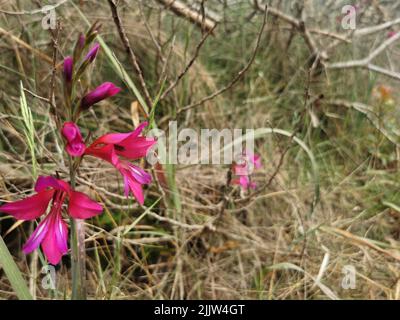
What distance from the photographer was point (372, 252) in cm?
157

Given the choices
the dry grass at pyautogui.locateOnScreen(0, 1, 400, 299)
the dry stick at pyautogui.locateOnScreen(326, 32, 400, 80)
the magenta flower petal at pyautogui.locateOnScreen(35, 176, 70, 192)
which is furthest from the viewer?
the dry stick at pyautogui.locateOnScreen(326, 32, 400, 80)

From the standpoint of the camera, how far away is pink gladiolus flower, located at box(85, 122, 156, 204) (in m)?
0.76

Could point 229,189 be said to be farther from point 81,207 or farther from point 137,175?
point 81,207

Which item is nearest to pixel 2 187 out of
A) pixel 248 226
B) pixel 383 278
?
pixel 248 226

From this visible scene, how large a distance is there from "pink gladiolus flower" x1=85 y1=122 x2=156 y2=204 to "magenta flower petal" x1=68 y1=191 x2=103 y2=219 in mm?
66

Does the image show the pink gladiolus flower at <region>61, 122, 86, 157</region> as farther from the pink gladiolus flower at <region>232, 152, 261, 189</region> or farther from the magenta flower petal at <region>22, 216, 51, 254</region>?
the pink gladiolus flower at <region>232, 152, 261, 189</region>

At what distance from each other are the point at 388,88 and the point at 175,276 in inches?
68.6

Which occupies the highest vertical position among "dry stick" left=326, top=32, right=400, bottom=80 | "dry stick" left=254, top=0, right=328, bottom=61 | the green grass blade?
"dry stick" left=254, top=0, right=328, bottom=61

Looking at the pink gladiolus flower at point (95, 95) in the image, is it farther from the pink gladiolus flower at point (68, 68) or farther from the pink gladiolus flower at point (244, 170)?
the pink gladiolus flower at point (244, 170)

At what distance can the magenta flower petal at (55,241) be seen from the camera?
736mm

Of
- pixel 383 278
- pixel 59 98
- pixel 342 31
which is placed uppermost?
pixel 342 31

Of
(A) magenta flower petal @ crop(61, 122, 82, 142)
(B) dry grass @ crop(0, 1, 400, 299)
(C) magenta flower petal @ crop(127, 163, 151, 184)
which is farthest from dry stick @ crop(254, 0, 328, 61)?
(A) magenta flower petal @ crop(61, 122, 82, 142)

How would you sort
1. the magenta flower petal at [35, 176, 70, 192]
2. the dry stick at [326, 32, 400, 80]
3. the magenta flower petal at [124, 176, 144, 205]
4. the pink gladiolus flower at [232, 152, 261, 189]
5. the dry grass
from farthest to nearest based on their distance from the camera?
the dry stick at [326, 32, 400, 80]
the pink gladiolus flower at [232, 152, 261, 189]
the dry grass
the magenta flower petal at [124, 176, 144, 205]
the magenta flower petal at [35, 176, 70, 192]

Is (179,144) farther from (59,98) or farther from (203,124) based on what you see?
(59,98)
